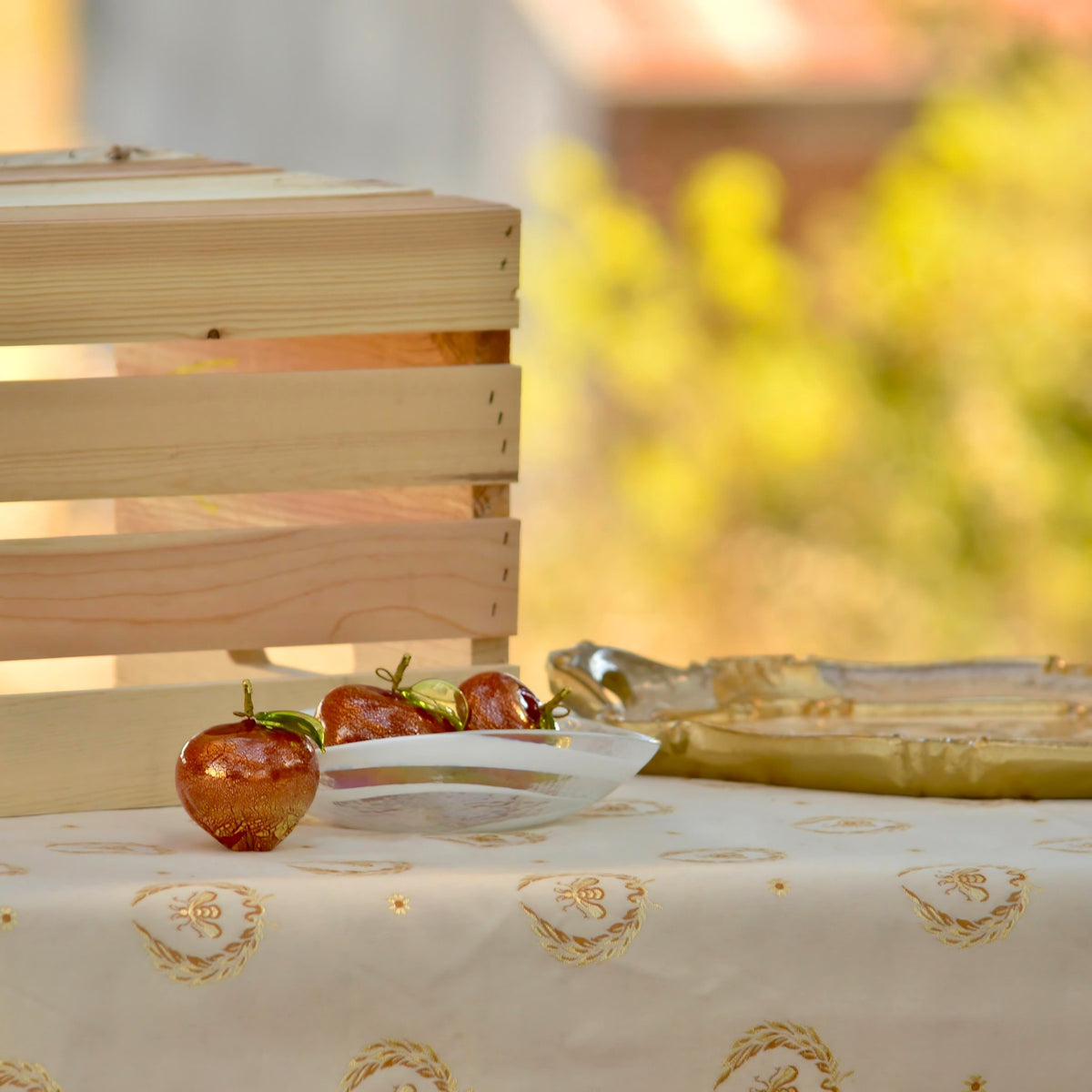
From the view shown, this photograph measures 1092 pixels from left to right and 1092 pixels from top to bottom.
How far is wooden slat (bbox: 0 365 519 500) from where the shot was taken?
0.92m

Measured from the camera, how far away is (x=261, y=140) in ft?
13.1

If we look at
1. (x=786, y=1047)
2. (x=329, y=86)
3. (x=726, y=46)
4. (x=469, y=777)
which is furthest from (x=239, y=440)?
(x=726, y=46)

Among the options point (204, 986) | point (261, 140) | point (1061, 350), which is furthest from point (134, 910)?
point (261, 140)

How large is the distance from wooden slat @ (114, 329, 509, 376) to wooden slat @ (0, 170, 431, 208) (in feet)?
0.33

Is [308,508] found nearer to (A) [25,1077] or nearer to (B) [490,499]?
(B) [490,499]

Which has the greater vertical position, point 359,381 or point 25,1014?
point 359,381

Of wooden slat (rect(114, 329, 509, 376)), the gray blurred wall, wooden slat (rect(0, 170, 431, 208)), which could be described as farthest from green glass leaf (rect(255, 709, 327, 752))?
the gray blurred wall

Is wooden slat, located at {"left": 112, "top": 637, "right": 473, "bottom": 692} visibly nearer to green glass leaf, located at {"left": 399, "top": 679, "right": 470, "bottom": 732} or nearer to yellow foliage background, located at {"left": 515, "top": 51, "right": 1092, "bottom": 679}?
green glass leaf, located at {"left": 399, "top": 679, "right": 470, "bottom": 732}

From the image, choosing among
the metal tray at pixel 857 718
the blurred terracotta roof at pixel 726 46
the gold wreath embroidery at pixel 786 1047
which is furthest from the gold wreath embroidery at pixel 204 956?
the blurred terracotta roof at pixel 726 46

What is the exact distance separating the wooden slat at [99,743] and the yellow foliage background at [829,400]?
2856 mm

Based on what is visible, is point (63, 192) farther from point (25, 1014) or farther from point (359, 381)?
point (25, 1014)

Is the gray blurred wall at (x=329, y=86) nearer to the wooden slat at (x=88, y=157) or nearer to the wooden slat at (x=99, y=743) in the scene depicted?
the wooden slat at (x=88, y=157)

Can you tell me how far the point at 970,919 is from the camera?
75 cm

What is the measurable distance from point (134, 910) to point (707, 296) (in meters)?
3.37
